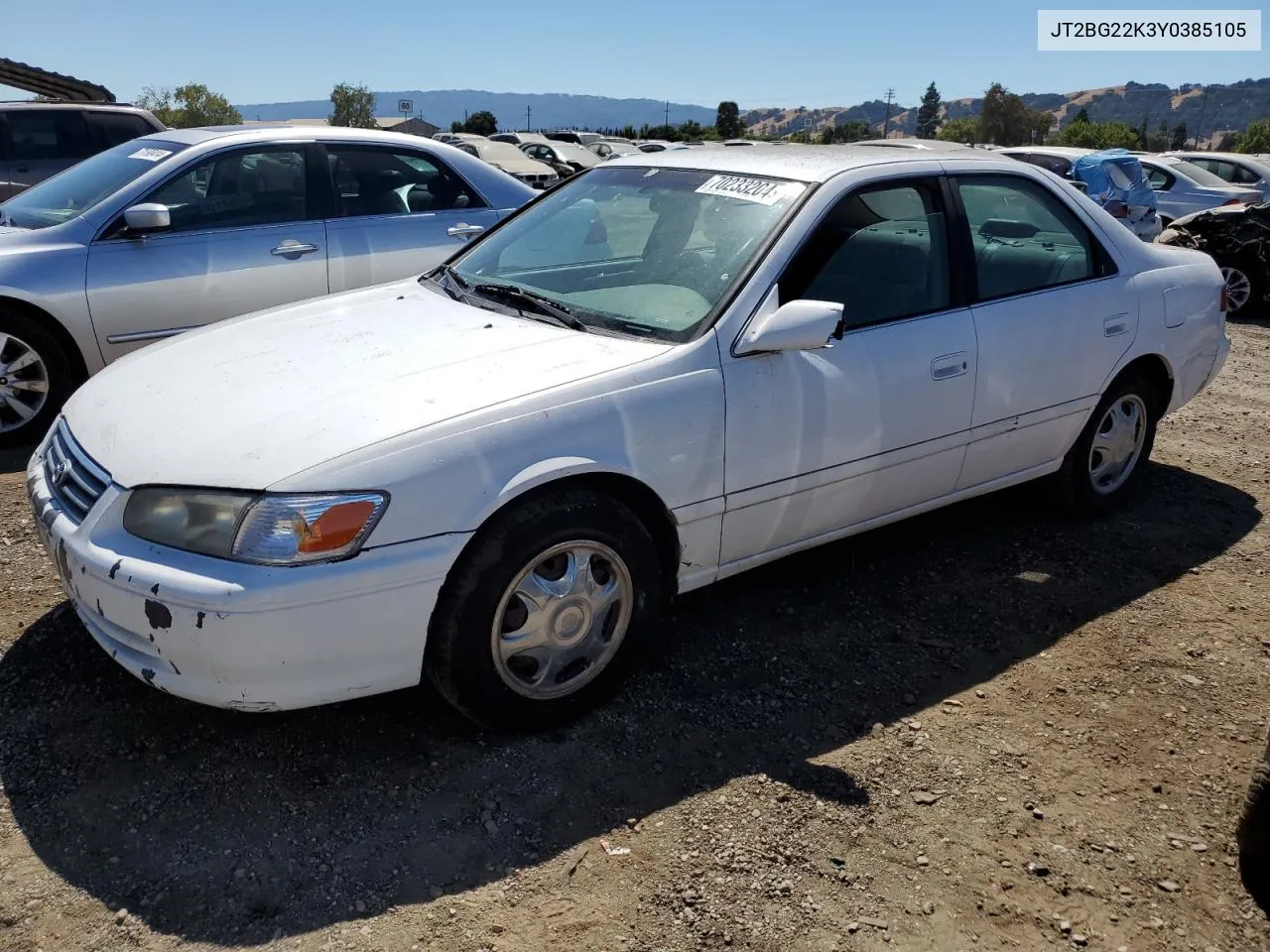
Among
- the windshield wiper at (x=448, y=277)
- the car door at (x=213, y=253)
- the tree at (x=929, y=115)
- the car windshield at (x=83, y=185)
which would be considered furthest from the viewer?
the tree at (x=929, y=115)

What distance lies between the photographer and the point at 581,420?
9.33ft

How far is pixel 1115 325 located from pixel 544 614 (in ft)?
9.56

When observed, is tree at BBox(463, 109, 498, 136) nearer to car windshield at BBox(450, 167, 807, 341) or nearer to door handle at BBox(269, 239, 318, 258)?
door handle at BBox(269, 239, 318, 258)

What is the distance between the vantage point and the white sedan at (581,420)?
256 cm

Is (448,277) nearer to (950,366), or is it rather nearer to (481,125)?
(950,366)

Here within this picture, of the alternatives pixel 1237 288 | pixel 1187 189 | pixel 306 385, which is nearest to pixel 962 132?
pixel 1187 189

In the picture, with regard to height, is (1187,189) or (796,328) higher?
(1187,189)

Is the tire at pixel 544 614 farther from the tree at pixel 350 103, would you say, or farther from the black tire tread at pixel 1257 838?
the tree at pixel 350 103

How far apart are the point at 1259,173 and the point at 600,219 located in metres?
15.9

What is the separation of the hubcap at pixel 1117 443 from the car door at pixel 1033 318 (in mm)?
307

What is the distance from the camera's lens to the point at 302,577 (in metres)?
2.48

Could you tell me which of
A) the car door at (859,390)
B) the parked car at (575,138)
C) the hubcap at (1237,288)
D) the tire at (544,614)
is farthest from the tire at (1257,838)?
the parked car at (575,138)

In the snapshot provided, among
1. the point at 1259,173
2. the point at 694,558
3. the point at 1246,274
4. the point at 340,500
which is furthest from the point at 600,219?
the point at 1259,173

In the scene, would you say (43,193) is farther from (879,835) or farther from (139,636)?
(879,835)
